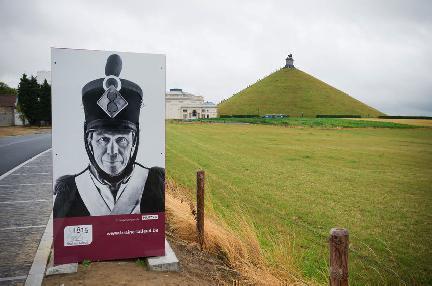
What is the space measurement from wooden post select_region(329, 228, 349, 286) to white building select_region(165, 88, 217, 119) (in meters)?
129

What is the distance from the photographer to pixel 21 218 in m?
8.06

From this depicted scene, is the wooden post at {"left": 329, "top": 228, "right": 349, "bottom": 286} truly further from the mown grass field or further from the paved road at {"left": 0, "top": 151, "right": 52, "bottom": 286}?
the paved road at {"left": 0, "top": 151, "right": 52, "bottom": 286}

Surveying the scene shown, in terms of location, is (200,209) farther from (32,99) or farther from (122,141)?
(32,99)


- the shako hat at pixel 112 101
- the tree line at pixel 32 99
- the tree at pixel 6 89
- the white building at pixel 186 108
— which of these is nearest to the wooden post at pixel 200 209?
the shako hat at pixel 112 101

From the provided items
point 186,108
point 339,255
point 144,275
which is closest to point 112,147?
point 144,275

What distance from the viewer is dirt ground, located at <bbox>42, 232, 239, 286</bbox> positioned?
4.79 metres

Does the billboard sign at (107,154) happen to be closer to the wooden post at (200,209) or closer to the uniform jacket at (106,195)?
the uniform jacket at (106,195)

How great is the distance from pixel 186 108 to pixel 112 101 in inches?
5029

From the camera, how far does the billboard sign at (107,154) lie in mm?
5055

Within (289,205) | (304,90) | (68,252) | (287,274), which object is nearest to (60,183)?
(68,252)

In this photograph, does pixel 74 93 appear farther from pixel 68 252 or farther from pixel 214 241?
pixel 214 241

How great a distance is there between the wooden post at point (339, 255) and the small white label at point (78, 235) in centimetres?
347

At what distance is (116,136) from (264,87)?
154 m

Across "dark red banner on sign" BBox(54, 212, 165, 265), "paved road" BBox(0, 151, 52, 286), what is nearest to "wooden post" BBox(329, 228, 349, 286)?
"dark red banner on sign" BBox(54, 212, 165, 265)
